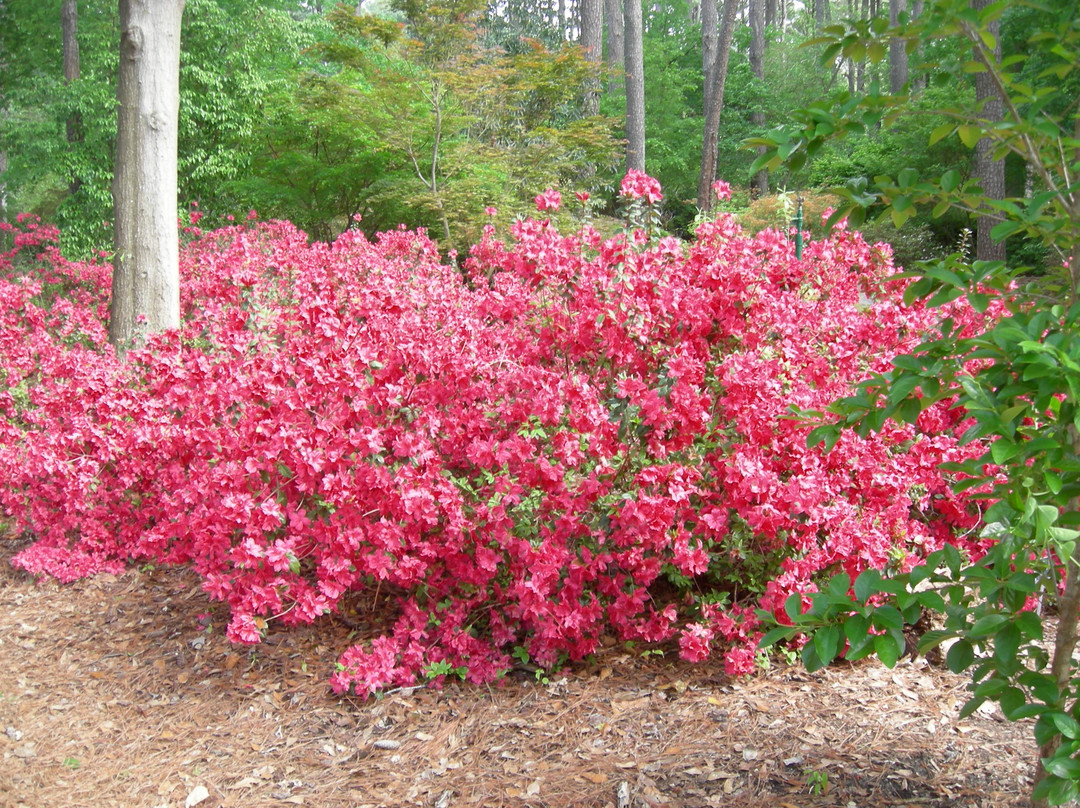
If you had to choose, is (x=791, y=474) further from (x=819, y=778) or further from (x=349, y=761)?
(x=349, y=761)

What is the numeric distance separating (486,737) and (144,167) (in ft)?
16.5

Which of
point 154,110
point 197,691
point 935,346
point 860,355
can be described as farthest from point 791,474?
point 154,110

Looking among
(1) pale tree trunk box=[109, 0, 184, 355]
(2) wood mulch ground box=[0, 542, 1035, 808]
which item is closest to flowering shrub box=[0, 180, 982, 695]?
(2) wood mulch ground box=[0, 542, 1035, 808]

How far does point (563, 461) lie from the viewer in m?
2.81

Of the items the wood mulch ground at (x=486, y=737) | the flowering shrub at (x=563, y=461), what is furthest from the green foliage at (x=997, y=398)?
the flowering shrub at (x=563, y=461)

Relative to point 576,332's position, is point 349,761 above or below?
below

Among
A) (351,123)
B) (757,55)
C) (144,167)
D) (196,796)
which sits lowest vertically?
(196,796)

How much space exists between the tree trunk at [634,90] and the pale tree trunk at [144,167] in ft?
39.0

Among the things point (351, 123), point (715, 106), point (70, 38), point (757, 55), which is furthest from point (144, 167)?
point (757, 55)

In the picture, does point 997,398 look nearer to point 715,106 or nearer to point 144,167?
point 144,167

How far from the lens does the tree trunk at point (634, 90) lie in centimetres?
1695

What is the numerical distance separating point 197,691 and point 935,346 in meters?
2.95

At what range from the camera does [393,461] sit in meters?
3.10

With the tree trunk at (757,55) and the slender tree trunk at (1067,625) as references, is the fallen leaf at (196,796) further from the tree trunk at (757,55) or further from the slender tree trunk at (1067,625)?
the tree trunk at (757,55)
